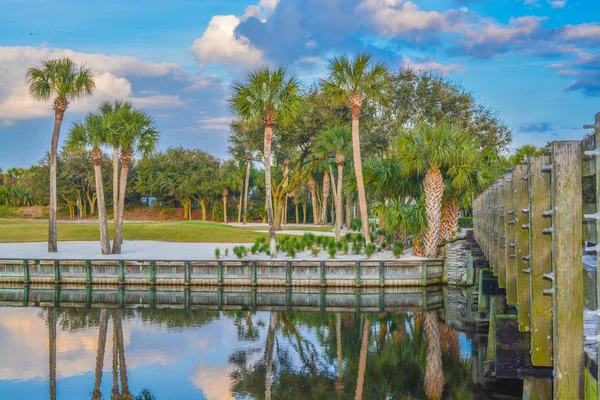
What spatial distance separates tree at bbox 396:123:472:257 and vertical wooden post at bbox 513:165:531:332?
75.8 feet

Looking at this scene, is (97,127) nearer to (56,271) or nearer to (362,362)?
(56,271)

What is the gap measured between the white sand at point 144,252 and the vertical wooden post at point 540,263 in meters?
23.5

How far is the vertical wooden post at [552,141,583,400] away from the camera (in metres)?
4.81

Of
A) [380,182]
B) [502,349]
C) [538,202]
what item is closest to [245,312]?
[380,182]

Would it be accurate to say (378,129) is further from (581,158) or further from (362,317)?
(581,158)

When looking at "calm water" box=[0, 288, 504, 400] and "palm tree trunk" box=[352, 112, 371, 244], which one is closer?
"calm water" box=[0, 288, 504, 400]

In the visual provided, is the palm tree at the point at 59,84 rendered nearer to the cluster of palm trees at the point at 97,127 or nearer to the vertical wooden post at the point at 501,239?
the cluster of palm trees at the point at 97,127

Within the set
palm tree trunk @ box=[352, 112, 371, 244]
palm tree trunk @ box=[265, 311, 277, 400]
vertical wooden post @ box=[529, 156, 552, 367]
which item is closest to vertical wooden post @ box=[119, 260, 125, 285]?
palm tree trunk @ box=[265, 311, 277, 400]

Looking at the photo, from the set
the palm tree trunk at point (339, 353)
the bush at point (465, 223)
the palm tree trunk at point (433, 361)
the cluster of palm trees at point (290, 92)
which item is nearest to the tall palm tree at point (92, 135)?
the cluster of palm trees at point (290, 92)

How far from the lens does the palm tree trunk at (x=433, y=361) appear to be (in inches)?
554

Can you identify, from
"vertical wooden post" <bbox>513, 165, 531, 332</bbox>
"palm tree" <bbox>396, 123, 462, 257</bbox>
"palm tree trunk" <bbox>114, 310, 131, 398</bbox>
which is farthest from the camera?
"palm tree" <bbox>396, 123, 462, 257</bbox>

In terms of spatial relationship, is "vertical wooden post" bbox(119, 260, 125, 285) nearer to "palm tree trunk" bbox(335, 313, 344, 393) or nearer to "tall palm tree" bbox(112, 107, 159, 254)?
"tall palm tree" bbox(112, 107, 159, 254)

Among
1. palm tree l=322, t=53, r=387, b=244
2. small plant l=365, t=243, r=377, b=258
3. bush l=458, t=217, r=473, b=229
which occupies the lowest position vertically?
small plant l=365, t=243, r=377, b=258

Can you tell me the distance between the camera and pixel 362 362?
1678cm
